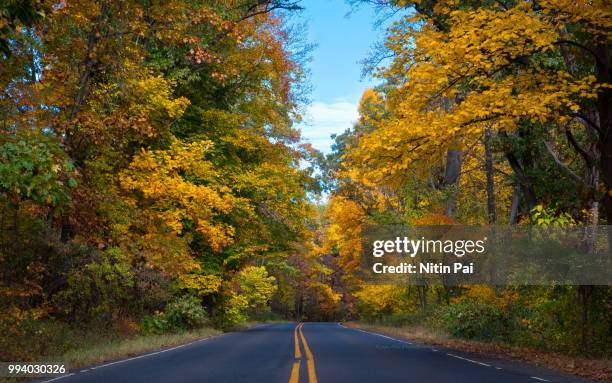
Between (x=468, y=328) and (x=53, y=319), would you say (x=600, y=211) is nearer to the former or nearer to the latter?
(x=468, y=328)

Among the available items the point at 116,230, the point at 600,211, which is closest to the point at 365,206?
the point at 600,211

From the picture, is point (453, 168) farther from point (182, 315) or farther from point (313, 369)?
point (313, 369)

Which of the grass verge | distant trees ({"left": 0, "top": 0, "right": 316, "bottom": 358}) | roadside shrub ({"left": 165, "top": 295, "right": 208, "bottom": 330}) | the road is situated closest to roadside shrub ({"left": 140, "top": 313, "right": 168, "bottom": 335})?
distant trees ({"left": 0, "top": 0, "right": 316, "bottom": 358})

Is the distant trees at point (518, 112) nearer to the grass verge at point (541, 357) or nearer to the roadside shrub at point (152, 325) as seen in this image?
the grass verge at point (541, 357)

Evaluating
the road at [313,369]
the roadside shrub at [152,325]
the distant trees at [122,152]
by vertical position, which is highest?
the distant trees at [122,152]

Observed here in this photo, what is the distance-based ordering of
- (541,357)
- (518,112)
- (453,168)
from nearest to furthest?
(518,112) < (541,357) < (453,168)

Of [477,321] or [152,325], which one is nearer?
[477,321]

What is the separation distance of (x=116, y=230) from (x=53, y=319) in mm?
3370

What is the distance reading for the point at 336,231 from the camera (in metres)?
47.6

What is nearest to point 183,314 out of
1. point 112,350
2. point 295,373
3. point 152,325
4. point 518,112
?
point 152,325

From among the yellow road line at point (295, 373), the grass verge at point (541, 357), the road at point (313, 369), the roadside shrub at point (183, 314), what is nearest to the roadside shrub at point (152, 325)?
the roadside shrub at point (183, 314)

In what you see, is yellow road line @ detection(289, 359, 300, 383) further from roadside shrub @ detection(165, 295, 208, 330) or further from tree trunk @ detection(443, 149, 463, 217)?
tree trunk @ detection(443, 149, 463, 217)

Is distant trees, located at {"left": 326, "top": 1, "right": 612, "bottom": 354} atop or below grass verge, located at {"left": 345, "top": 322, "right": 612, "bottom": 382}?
atop

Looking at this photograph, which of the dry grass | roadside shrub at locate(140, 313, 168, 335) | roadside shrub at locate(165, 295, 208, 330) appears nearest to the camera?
the dry grass
